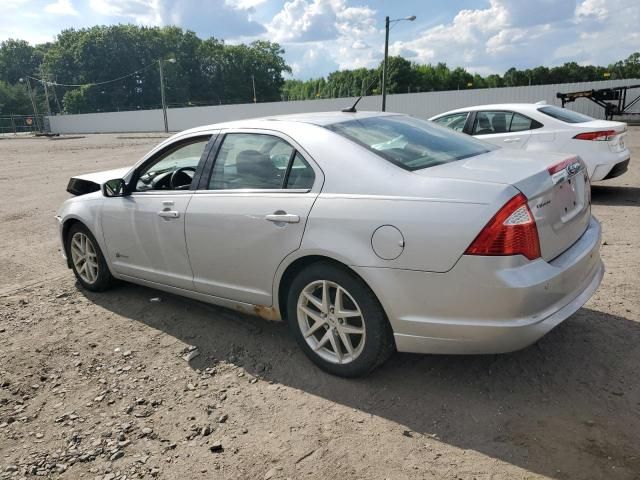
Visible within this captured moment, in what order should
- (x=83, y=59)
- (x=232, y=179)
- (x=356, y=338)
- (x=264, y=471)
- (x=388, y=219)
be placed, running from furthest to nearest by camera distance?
(x=83, y=59) < (x=232, y=179) < (x=356, y=338) < (x=388, y=219) < (x=264, y=471)

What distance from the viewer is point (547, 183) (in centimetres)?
285

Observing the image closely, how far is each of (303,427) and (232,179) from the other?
5.84 ft

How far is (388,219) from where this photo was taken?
282 centimetres

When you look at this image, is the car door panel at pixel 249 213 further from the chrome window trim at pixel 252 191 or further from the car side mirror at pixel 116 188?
the car side mirror at pixel 116 188

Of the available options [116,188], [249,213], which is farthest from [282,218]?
[116,188]

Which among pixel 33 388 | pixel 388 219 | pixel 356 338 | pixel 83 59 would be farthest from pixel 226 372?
pixel 83 59

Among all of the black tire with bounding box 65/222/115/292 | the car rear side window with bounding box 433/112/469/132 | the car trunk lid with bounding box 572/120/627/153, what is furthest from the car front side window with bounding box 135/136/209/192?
the car trunk lid with bounding box 572/120/627/153

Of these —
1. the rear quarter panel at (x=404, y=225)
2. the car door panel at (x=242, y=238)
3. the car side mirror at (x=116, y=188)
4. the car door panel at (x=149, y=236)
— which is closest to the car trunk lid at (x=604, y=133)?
the rear quarter panel at (x=404, y=225)

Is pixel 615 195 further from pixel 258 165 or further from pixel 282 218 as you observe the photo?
pixel 282 218

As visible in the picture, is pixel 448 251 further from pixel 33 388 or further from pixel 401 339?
pixel 33 388

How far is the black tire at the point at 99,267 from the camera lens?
490cm

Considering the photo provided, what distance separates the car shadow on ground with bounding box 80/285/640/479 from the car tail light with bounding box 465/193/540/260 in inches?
35.6

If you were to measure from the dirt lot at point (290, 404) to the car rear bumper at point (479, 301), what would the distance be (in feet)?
1.41

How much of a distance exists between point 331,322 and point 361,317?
24 cm
